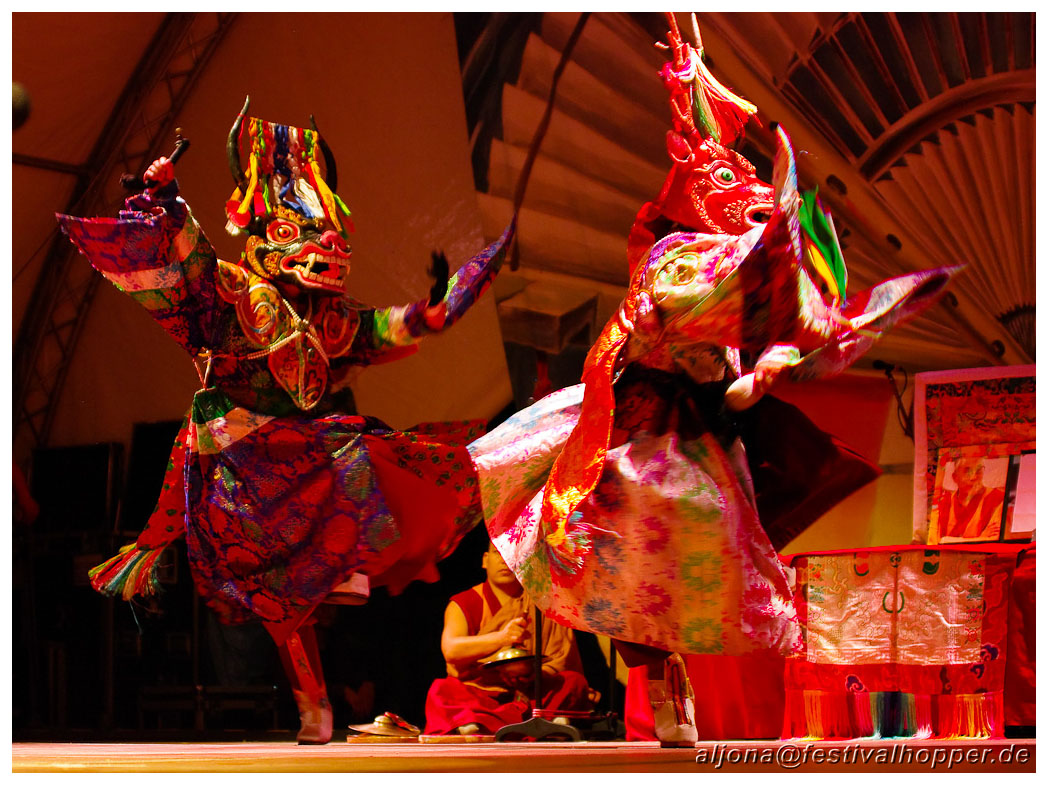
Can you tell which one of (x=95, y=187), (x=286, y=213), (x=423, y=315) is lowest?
(x=423, y=315)

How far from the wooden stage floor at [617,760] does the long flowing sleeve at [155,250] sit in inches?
48.2

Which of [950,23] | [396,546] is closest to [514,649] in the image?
[396,546]

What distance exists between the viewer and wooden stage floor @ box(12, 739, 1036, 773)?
294cm

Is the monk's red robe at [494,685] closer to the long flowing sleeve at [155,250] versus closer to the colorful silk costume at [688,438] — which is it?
the colorful silk costume at [688,438]

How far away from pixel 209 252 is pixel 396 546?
0.96 m

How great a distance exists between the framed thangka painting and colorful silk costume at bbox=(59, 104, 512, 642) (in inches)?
63.6

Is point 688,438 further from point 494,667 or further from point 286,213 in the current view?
point 494,667

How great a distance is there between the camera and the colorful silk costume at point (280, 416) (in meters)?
3.48

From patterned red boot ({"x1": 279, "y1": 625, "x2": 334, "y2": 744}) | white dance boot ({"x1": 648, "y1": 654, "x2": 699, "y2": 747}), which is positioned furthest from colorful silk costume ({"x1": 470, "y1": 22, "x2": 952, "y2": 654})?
patterned red boot ({"x1": 279, "y1": 625, "x2": 334, "y2": 744})

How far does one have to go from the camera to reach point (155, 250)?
340 cm

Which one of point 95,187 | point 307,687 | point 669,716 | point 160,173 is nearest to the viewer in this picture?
point 669,716

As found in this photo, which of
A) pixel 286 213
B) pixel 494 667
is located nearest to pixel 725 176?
pixel 286 213

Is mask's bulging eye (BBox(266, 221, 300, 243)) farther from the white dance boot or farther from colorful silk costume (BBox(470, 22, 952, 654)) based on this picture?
the white dance boot

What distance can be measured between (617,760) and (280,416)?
4.44ft
